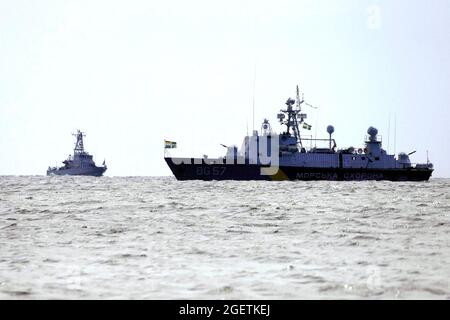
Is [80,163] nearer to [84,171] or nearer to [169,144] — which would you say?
[84,171]

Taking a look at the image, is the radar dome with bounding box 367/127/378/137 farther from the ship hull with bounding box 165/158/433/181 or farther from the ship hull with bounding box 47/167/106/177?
the ship hull with bounding box 47/167/106/177

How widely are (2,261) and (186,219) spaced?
9181 millimetres

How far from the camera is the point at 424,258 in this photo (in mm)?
10258

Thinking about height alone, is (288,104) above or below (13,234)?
above

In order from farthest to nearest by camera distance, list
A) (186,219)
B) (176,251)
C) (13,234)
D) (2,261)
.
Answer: (186,219) → (13,234) → (176,251) → (2,261)

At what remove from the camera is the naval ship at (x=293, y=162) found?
238ft

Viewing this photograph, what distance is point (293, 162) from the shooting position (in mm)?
74125

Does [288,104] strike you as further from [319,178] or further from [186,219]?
[186,219]

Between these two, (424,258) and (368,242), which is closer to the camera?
(424,258)

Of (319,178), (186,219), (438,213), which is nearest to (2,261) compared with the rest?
(186,219)

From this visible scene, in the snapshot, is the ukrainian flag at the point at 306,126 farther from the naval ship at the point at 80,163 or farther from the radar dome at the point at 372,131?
the naval ship at the point at 80,163

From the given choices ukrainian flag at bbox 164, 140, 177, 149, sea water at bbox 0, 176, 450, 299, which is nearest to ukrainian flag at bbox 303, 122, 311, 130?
ukrainian flag at bbox 164, 140, 177, 149

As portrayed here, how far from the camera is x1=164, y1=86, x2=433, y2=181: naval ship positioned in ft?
238
